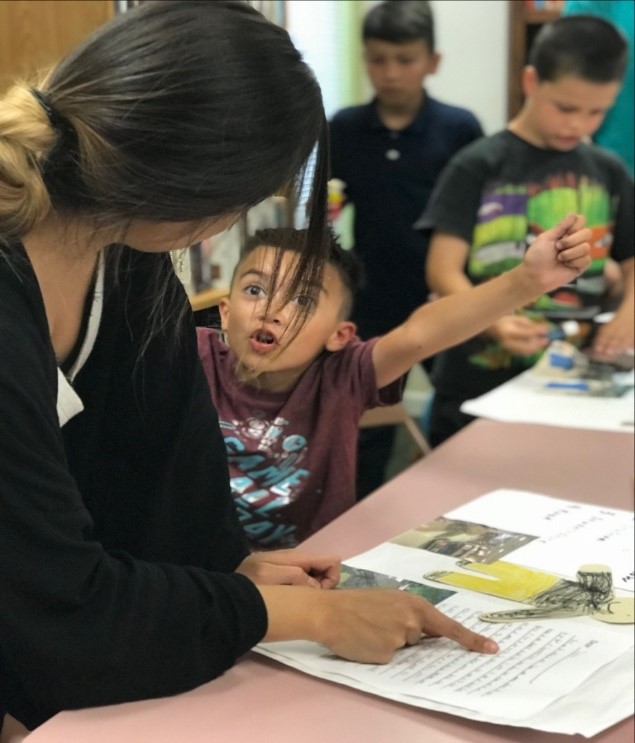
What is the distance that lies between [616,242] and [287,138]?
4.08ft

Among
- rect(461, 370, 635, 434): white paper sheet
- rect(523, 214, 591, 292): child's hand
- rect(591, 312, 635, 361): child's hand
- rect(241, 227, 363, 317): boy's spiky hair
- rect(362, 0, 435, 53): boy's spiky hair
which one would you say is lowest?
rect(461, 370, 635, 434): white paper sheet

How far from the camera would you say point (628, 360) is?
5.71 ft

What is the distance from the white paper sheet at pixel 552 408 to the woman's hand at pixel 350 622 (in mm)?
718

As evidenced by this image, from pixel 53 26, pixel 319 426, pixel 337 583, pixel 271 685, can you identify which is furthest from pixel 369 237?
pixel 271 685

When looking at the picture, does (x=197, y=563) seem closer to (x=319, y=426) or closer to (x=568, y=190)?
(x=319, y=426)

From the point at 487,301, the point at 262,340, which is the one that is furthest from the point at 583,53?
the point at 262,340

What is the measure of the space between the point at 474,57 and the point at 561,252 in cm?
150

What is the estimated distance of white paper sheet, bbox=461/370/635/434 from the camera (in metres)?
1.50

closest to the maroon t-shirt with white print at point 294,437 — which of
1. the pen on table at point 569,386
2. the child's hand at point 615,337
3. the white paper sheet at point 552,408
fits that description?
the white paper sheet at point 552,408

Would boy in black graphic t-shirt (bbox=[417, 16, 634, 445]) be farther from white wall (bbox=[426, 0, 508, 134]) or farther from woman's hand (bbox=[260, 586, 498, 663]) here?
woman's hand (bbox=[260, 586, 498, 663])

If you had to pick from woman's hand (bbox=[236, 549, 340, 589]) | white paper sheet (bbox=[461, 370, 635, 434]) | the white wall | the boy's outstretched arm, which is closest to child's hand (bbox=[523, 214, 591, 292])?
the boy's outstretched arm

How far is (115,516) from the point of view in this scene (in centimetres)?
85

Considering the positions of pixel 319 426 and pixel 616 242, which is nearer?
pixel 319 426

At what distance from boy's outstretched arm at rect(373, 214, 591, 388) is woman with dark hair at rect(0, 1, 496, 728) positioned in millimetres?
270
